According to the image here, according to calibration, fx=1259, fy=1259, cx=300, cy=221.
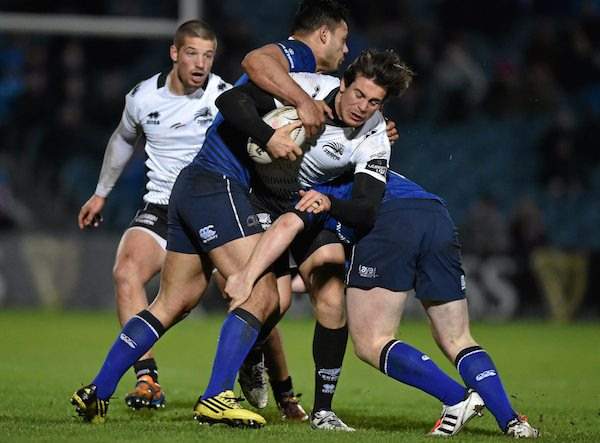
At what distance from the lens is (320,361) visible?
6.88 m

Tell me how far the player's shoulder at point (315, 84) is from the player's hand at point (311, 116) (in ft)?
0.79

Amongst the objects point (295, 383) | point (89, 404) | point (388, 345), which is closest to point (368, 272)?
point (388, 345)

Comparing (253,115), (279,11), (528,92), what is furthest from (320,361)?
(279,11)

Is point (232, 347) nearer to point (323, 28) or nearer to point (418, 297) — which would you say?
point (418, 297)

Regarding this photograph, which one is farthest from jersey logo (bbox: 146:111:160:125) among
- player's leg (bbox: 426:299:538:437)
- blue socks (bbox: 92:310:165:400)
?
player's leg (bbox: 426:299:538:437)

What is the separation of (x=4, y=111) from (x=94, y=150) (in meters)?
1.62

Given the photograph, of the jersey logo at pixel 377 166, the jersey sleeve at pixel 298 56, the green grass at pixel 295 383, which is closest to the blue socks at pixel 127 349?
the green grass at pixel 295 383

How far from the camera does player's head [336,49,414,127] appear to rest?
6.39 metres

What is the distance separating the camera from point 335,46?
23.5 feet

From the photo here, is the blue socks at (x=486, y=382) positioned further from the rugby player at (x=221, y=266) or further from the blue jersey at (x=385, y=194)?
the rugby player at (x=221, y=266)

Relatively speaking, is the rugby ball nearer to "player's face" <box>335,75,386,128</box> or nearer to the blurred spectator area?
"player's face" <box>335,75,386,128</box>

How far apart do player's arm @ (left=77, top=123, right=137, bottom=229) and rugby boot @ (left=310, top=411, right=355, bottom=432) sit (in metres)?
2.27

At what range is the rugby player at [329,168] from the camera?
6.39 m

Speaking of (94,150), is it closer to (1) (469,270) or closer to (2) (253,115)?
(1) (469,270)
